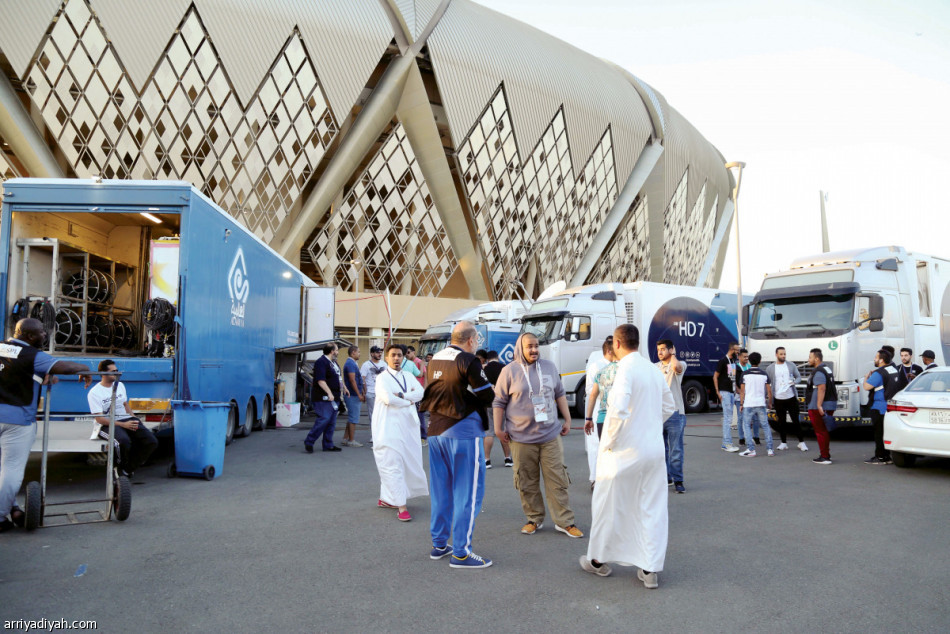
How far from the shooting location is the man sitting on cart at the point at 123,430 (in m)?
6.95

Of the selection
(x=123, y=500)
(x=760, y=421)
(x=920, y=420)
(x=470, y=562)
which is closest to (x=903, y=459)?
(x=920, y=420)

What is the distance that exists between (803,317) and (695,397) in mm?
6439

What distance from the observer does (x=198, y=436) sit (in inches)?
315

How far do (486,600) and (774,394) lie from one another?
27.2ft

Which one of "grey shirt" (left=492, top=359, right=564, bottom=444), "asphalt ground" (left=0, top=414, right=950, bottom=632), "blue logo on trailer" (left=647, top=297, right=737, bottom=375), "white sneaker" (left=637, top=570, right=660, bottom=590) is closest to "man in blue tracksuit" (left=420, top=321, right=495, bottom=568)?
"asphalt ground" (left=0, top=414, right=950, bottom=632)

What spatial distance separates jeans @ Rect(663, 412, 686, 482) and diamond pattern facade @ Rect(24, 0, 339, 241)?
29336mm

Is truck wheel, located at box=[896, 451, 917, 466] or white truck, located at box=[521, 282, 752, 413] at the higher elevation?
white truck, located at box=[521, 282, 752, 413]

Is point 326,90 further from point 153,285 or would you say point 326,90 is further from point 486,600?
point 486,600

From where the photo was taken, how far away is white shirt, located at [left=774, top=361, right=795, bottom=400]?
34.6 ft

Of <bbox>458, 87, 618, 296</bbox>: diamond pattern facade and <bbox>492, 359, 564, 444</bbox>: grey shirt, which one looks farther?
<bbox>458, 87, 618, 296</bbox>: diamond pattern facade

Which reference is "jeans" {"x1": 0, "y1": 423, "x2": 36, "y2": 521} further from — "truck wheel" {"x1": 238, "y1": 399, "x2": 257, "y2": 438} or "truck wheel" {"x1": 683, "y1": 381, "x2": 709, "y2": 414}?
"truck wheel" {"x1": 683, "y1": 381, "x2": 709, "y2": 414}

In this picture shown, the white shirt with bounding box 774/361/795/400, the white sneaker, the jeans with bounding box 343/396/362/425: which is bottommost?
the white sneaker

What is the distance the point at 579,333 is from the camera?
1700cm

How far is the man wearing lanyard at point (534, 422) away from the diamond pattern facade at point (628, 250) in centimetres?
4173
